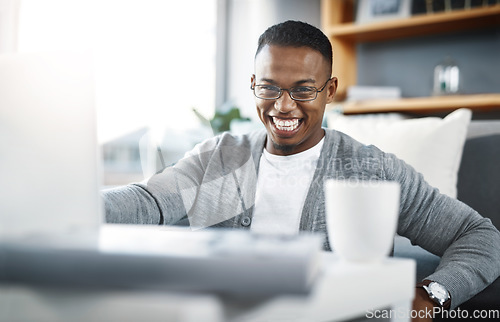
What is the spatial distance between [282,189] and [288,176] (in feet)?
0.14

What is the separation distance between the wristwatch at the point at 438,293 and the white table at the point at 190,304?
371 mm

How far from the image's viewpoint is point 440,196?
1.15 m

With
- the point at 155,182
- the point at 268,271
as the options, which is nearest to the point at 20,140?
the point at 268,271

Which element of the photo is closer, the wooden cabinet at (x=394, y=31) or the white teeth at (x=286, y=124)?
the white teeth at (x=286, y=124)

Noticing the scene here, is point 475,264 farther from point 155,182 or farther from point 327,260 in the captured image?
point 155,182

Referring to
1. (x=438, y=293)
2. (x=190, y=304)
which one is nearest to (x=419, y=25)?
(x=438, y=293)

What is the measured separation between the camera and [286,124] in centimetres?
129

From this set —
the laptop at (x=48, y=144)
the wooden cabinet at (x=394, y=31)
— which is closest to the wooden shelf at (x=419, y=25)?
the wooden cabinet at (x=394, y=31)

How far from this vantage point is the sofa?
1.52m

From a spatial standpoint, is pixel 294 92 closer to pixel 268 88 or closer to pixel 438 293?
pixel 268 88

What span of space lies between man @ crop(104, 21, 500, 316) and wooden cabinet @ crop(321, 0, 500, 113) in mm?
1671

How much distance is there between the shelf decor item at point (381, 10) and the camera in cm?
305

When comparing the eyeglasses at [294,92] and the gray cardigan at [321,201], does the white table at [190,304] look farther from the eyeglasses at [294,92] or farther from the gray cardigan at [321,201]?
the eyeglasses at [294,92]

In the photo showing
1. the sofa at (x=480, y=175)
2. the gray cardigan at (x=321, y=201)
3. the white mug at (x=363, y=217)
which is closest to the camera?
the white mug at (x=363, y=217)
